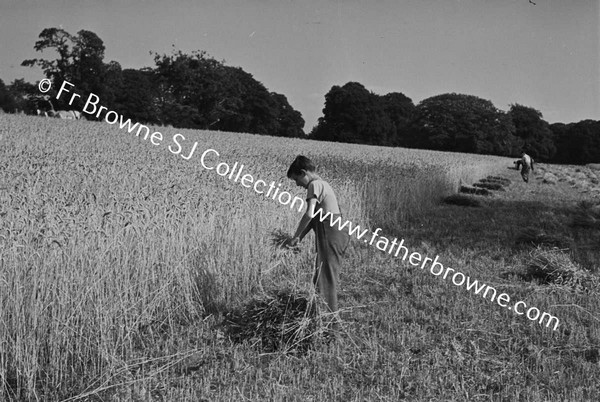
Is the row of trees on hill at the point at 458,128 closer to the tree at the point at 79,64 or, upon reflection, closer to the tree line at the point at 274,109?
the tree line at the point at 274,109

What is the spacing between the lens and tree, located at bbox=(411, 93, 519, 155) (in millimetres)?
84188

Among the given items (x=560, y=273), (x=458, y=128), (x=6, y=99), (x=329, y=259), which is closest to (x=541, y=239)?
(x=560, y=273)

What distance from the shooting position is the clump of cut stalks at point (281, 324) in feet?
16.2

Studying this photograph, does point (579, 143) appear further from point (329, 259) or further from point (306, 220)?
point (306, 220)

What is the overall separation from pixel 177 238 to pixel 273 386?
2.60 metres

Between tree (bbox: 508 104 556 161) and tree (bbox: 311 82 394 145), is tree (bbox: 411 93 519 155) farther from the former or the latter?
tree (bbox: 311 82 394 145)

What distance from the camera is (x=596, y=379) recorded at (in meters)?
4.54

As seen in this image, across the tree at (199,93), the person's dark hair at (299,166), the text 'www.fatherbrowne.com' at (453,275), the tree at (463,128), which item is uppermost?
the tree at (463,128)

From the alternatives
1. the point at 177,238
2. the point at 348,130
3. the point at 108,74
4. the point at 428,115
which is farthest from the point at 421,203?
the point at 428,115

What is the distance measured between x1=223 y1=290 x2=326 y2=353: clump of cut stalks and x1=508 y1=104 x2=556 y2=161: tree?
3688 inches

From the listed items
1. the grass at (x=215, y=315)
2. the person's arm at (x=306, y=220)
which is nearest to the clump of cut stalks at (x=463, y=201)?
the grass at (x=215, y=315)

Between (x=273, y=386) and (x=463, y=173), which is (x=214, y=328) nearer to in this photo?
(x=273, y=386)

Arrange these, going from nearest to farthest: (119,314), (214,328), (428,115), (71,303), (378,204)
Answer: (71,303) < (119,314) < (214,328) < (378,204) < (428,115)

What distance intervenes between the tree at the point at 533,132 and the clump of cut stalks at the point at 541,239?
8709cm
